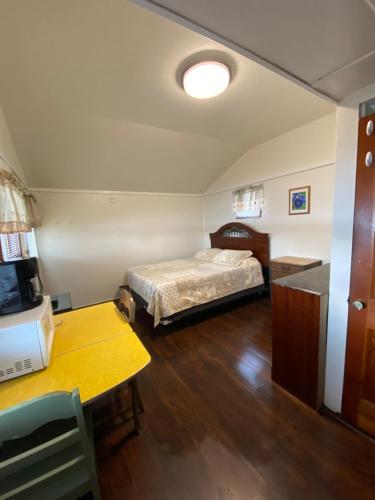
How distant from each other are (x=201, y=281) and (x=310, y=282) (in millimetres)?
1530

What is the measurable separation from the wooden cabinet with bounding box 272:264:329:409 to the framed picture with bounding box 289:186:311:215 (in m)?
1.62

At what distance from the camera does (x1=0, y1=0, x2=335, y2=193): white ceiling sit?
146 cm

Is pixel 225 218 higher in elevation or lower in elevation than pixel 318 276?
higher

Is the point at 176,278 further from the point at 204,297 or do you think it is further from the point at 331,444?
the point at 331,444

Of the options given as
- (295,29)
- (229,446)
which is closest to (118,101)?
(295,29)

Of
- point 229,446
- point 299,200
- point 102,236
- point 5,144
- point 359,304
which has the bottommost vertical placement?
point 229,446

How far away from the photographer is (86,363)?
120cm

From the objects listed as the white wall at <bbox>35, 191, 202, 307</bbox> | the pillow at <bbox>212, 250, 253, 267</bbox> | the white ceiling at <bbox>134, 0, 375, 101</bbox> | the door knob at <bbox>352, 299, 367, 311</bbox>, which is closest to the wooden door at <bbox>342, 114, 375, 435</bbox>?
the door knob at <bbox>352, 299, 367, 311</bbox>

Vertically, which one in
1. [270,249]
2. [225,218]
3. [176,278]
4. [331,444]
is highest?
[225,218]

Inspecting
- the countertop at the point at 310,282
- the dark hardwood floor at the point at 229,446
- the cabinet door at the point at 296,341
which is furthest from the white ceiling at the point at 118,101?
the dark hardwood floor at the point at 229,446

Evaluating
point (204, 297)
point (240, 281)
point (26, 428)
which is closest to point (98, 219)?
point (204, 297)

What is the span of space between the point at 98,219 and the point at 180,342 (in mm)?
2676

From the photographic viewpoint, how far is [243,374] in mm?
1979

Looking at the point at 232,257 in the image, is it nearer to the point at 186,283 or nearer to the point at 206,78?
the point at 186,283
